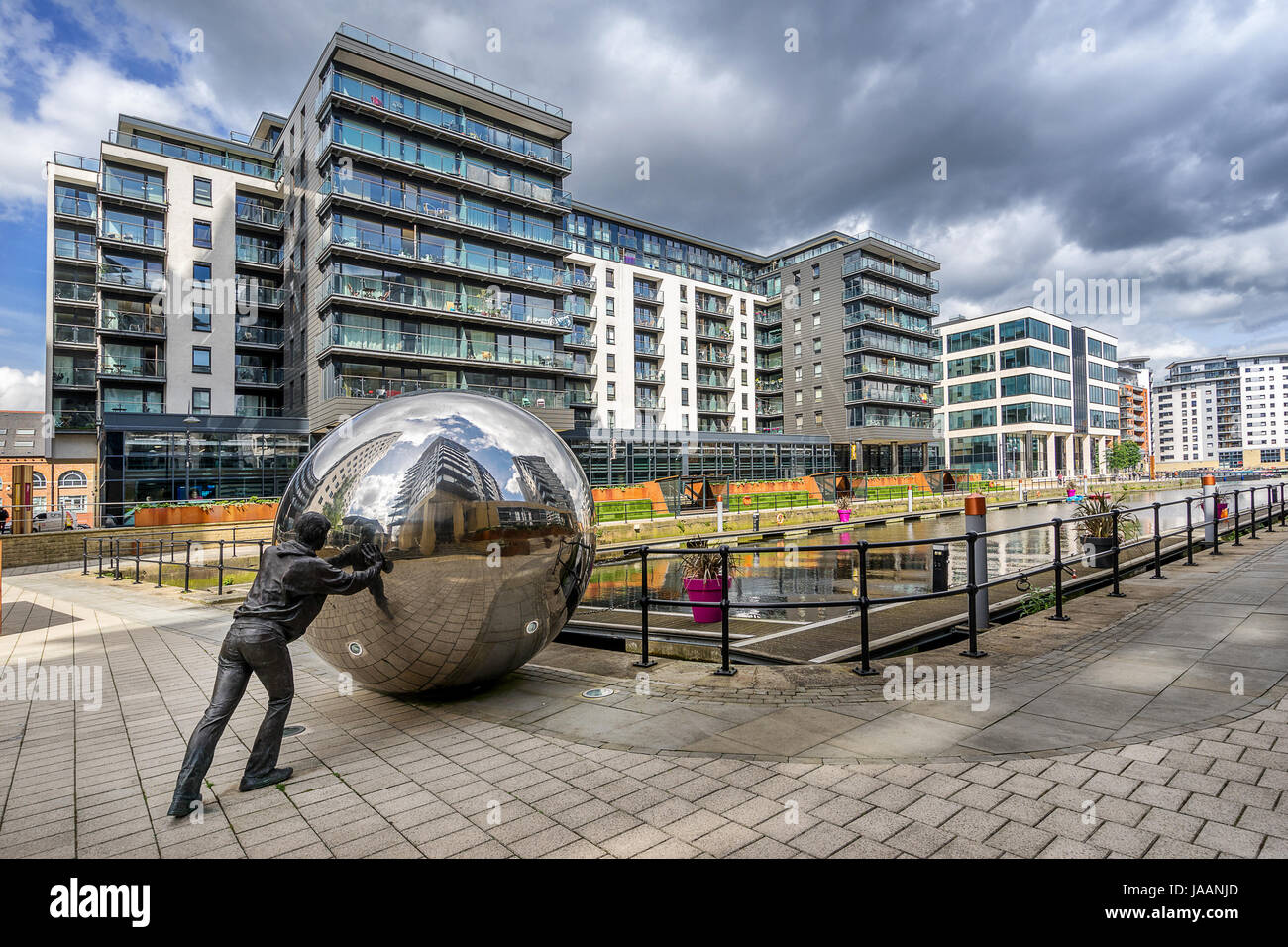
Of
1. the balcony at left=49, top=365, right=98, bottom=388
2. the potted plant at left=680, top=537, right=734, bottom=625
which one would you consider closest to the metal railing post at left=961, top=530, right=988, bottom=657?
the potted plant at left=680, top=537, right=734, bottom=625

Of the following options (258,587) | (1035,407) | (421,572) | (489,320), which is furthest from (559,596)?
(1035,407)

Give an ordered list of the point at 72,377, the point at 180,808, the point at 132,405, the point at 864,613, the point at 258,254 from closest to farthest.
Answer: the point at 180,808
the point at 864,613
the point at 132,405
the point at 72,377
the point at 258,254

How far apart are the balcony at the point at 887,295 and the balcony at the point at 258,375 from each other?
4850 cm

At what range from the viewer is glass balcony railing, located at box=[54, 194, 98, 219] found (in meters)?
41.0

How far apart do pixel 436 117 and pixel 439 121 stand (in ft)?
0.79

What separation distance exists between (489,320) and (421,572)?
3364 centimetres

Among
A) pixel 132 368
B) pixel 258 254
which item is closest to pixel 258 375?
pixel 132 368

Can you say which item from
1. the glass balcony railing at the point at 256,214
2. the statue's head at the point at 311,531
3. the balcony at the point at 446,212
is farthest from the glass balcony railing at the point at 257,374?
the statue's head at the point at 311,531

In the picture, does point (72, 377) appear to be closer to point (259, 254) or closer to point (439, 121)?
point (259, 254)

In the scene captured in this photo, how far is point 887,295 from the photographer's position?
6322 cm

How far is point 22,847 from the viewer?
3275 mm

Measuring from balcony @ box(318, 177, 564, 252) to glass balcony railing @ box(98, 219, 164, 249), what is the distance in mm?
13823

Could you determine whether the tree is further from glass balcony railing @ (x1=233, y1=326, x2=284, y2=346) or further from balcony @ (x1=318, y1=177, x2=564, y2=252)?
glass balcony railing @ (x1=233, y1=326, x2=284, y2=346)
